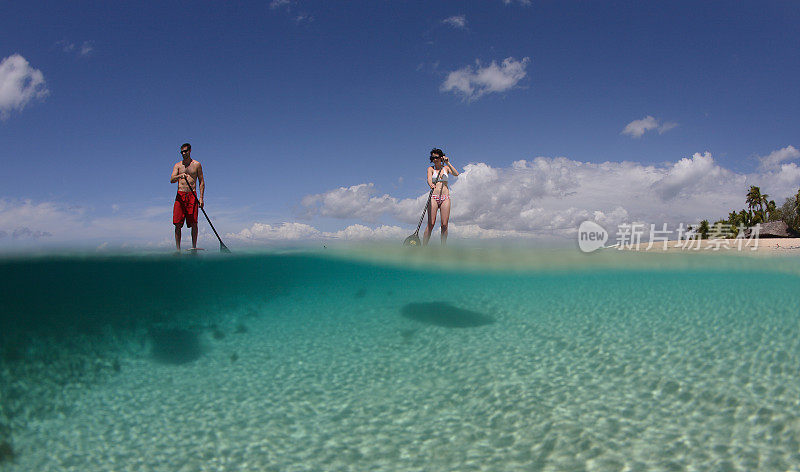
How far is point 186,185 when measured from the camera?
10500 mm

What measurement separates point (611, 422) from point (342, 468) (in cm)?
338

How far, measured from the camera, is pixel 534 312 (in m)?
10.4

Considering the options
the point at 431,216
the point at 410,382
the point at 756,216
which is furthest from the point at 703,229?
the point at 410,382

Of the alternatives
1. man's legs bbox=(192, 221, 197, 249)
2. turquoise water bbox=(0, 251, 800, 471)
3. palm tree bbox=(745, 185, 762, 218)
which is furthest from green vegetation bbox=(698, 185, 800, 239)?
man's legs bbox=(192, 221, 197, 249)

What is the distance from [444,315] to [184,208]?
27.0 feet

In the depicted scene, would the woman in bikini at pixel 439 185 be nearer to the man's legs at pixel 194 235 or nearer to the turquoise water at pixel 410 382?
the turquoise water at pixel 410 382

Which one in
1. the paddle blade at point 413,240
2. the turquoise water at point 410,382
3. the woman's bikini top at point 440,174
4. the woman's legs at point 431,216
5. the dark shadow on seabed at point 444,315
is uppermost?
the woman's bikini top at point 440,174

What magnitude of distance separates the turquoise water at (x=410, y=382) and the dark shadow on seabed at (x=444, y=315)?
9cm

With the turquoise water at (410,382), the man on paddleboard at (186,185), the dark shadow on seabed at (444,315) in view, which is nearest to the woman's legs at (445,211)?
the turquoise water at (410,382)

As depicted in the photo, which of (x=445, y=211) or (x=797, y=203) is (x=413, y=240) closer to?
(x=445, y=211)

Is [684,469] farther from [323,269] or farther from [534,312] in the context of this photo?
[323,269]

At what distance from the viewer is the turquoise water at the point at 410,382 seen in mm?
4273

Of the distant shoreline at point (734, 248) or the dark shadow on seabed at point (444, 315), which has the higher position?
the distant shoreline at point (734, 248)

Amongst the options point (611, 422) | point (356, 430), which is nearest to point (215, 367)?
point (356, 430)
